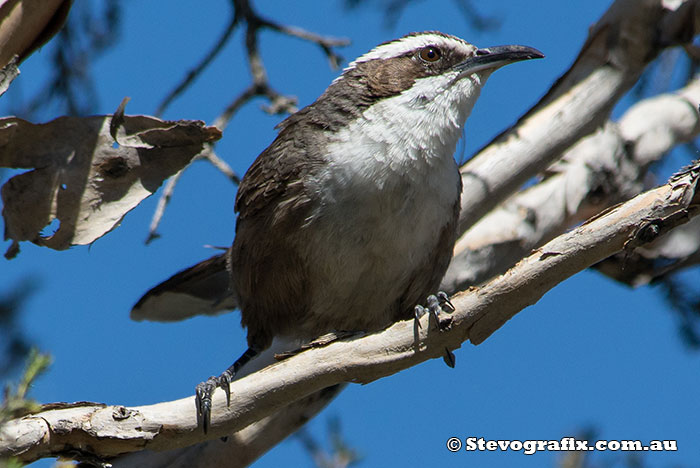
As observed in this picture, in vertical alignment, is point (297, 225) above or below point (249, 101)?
below

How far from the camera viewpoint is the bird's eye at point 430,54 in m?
4.75

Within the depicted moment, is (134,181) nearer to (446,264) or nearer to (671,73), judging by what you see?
(446,264)


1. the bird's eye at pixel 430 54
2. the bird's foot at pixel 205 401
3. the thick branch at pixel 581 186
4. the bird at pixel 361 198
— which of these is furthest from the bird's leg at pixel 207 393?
the bird's eye at pixel 430 54

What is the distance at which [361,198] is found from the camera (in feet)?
13.9

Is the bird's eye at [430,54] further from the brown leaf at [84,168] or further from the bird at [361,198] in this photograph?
the brown leaf at [84,168]

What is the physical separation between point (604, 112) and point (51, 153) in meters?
3.53

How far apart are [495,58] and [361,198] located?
121cm

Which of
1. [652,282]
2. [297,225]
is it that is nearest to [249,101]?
[297,225]

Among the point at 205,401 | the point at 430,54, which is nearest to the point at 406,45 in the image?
the point at 430,54

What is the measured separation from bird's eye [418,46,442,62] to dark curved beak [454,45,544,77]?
141 mm

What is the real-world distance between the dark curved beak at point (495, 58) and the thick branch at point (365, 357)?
1.69 m

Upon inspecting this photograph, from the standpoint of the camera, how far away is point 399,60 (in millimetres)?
4777

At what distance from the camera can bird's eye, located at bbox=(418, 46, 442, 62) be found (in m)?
4.75

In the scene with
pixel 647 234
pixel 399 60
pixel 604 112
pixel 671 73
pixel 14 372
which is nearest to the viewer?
pixel 14 372
